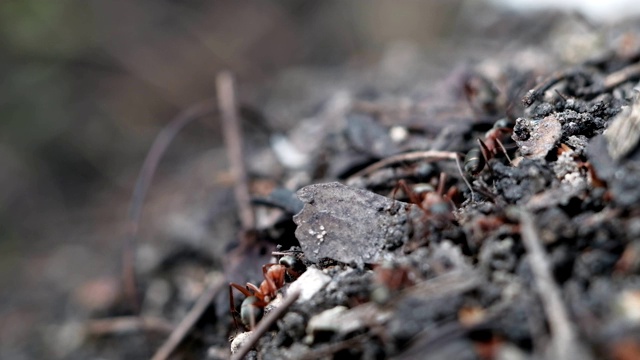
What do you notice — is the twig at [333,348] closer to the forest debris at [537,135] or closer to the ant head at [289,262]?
the ant head at [289,262]

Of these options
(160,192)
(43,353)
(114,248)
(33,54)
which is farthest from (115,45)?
(43,353)

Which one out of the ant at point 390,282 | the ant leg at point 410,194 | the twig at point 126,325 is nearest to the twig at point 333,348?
Answer: the ant at point 390,282

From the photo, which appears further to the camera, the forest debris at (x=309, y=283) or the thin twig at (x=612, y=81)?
the thin twig at (x=612, y=81)

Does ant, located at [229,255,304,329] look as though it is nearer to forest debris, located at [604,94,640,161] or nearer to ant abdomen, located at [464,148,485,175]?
ant abdomen, located at [464,148,485,175]

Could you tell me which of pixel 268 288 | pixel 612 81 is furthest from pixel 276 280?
pixel 612 81

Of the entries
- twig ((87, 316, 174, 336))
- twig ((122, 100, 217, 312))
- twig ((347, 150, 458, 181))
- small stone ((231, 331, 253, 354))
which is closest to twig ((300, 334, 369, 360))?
small stone ((231, 331, 253, 354))
